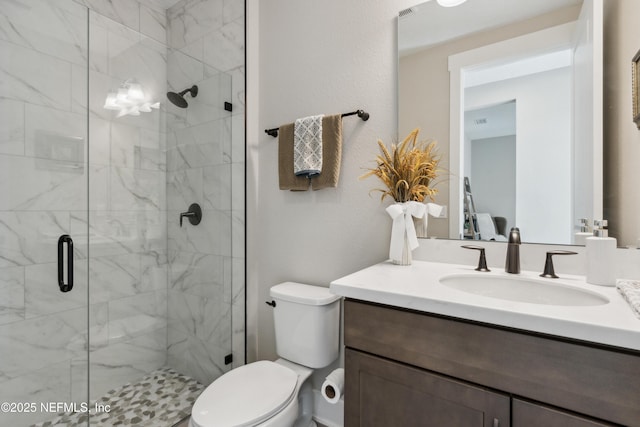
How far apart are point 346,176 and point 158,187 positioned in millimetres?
1192

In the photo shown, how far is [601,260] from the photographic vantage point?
0.92 m

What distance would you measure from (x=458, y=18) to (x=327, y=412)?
198 centimetres

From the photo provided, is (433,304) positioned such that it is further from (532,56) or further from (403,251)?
(532,56)

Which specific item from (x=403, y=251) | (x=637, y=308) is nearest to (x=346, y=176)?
(x=403, y=251)

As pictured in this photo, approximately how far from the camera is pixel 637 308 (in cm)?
67

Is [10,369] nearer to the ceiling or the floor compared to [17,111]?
nearer to the floor

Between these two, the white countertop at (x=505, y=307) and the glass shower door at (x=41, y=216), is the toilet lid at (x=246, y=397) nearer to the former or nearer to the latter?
the white countertop at (x=505, y=307)

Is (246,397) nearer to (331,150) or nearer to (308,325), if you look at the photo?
(308,325)

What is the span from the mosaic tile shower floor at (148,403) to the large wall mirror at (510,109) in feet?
5.67

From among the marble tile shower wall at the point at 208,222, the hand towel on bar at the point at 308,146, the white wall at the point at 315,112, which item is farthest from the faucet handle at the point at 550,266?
the marble tile shower wall at the point at 208,222

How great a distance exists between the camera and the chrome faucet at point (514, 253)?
108 cm

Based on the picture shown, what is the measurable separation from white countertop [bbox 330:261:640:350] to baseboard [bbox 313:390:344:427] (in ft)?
2.93

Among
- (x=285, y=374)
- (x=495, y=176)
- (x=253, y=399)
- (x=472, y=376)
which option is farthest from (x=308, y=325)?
(x=495, y=176)

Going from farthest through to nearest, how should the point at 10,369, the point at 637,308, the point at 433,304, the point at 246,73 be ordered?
the point at 246,73, the point at 10,369, the point at 433,304, the point at 637,308
